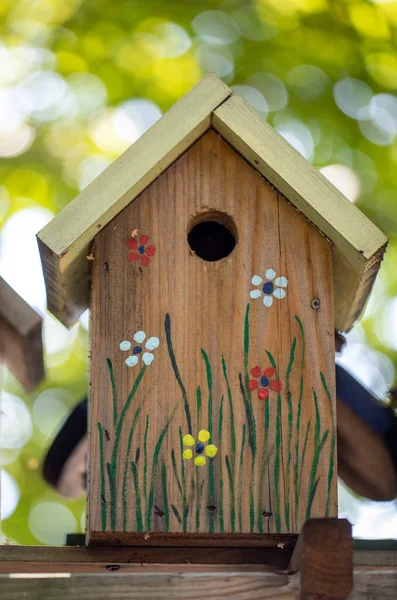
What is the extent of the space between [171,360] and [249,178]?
2.11ft

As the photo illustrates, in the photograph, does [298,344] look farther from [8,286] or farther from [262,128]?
[8,286]

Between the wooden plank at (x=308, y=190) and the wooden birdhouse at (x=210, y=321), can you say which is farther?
the wooden plank at (x=308, y=190)

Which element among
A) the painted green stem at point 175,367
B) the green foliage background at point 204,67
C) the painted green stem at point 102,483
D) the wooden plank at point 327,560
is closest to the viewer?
the wooden plank at point 327,560

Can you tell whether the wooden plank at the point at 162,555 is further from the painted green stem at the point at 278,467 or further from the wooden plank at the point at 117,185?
the wooden plank at the point at 117,185

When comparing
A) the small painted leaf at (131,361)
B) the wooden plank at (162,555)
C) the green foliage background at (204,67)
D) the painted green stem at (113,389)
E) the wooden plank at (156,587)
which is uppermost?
the green foliage background at (204,67)

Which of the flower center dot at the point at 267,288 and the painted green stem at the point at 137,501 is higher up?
the flower center dot at the point at 267,288

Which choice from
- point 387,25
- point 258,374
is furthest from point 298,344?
point 387,25

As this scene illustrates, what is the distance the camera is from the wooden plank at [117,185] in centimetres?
289

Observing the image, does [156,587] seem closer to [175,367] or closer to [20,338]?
[175,367]

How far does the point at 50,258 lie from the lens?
2.92 m

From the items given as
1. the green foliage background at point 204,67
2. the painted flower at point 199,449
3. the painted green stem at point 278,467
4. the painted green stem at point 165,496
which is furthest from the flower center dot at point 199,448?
the green foliage background at point 204,67

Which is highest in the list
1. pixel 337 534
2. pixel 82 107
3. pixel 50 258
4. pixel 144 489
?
pixel 82 107

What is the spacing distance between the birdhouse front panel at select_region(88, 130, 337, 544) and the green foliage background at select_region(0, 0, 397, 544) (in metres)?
3.00

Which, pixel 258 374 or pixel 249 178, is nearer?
pixel 258 374
